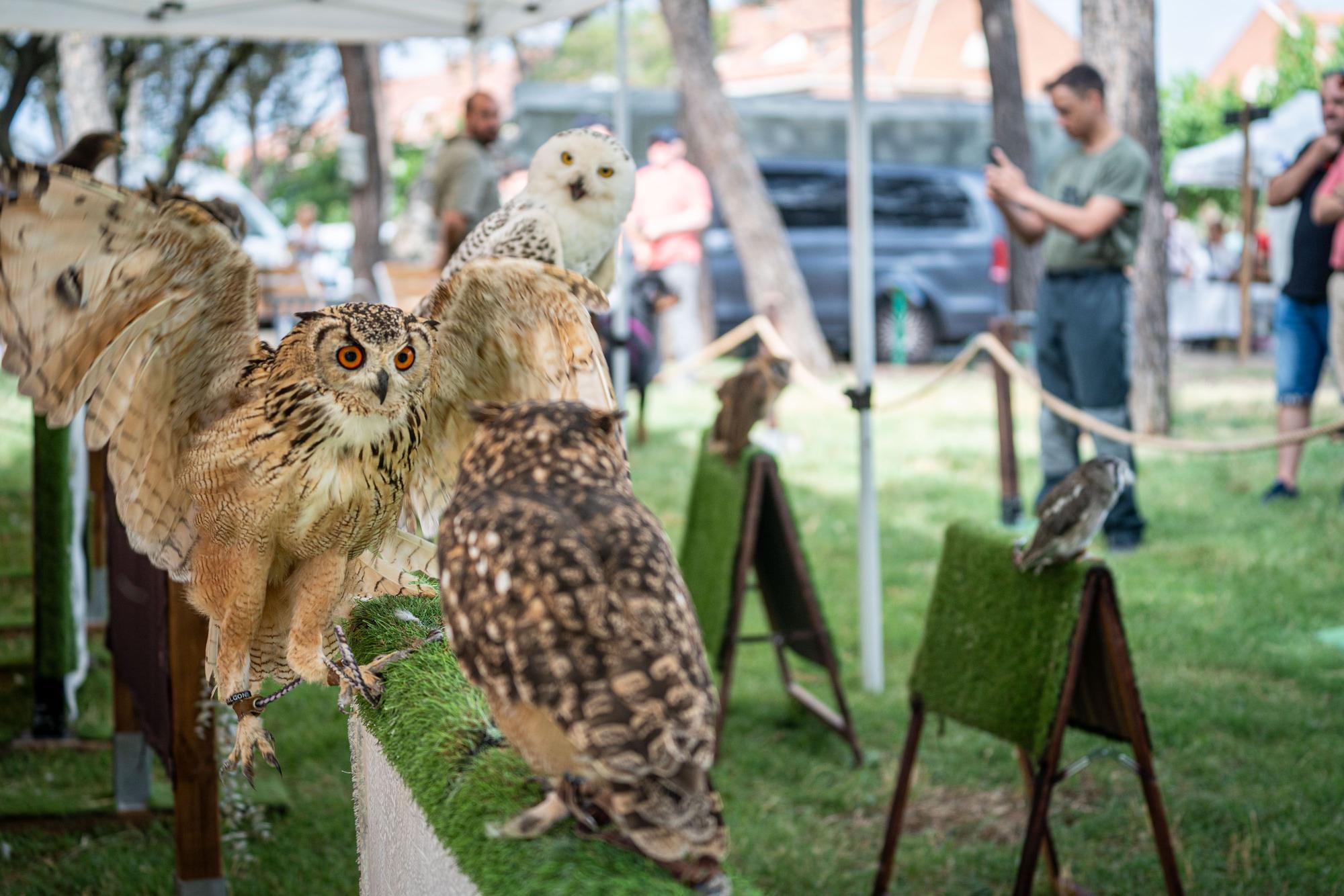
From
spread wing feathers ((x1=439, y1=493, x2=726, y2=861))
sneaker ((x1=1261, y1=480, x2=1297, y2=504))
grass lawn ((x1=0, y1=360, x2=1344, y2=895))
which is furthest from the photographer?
sneaker ((x1=1261, y1=480, x2=1297, y2=504))

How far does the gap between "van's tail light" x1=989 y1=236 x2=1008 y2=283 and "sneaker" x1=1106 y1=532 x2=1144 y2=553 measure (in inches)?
346

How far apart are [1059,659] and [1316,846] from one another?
155cm

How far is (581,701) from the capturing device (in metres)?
1.18

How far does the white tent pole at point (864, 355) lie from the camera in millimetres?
5258

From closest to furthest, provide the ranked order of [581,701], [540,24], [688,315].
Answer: [581,701], [540,24], [688,315]

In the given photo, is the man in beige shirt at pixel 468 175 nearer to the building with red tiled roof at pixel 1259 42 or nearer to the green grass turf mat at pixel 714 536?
the green grass turf mat at pixel 714 536

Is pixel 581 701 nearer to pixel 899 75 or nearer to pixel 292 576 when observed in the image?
pixel 292 576

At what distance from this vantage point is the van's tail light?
16.4 metres

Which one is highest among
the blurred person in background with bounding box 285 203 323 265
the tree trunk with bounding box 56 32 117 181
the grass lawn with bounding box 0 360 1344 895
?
the tree trunk with bounding box 56 32 117 181

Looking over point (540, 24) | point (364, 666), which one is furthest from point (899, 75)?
point (364, 666)

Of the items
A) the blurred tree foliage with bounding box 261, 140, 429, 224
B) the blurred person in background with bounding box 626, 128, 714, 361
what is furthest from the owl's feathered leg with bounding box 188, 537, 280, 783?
the blurred tree foliage with bounding box 261, 140, 429, 224

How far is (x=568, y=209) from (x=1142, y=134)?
869 cm

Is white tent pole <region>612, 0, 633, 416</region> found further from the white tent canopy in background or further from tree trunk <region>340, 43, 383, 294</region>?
the white tent canopy in background

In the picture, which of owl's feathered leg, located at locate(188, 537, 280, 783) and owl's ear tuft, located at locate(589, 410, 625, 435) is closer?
owl's ear tuft, located at locate(589, 410, 625, 435)
